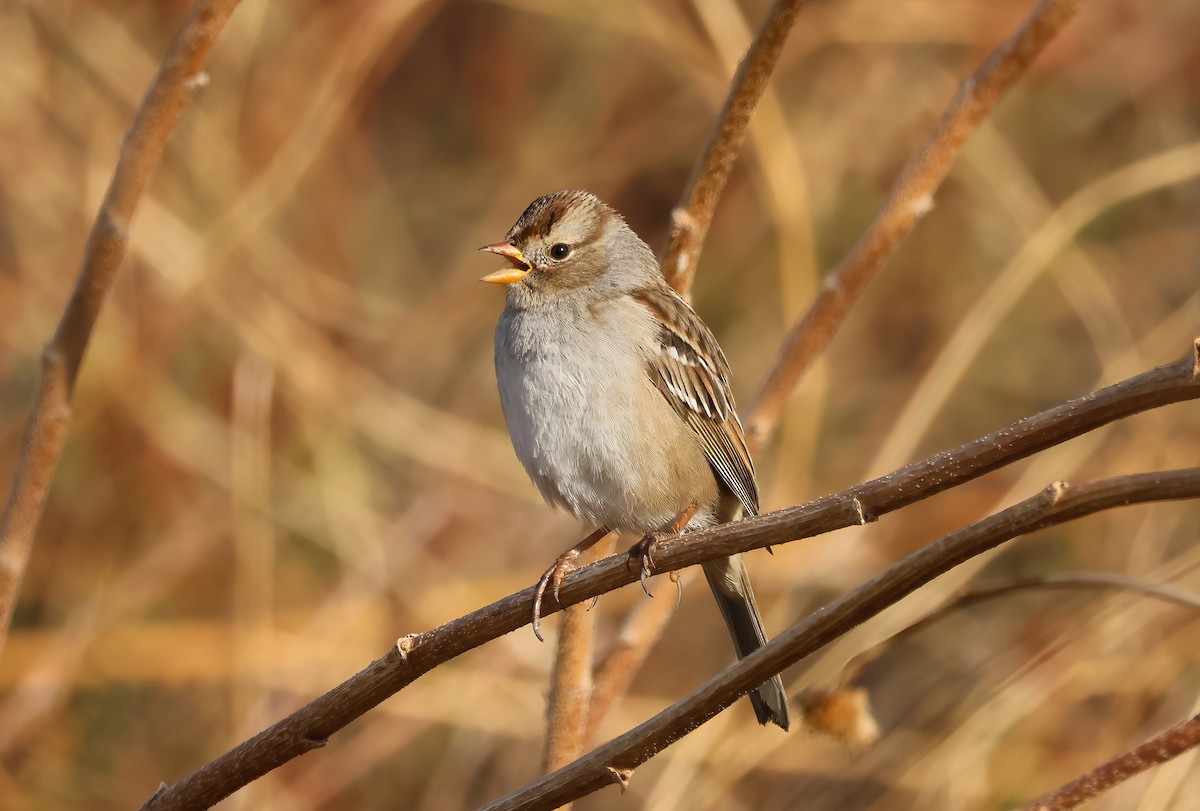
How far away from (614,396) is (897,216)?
73cm

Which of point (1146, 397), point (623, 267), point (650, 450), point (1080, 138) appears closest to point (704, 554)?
point (1146, 397)

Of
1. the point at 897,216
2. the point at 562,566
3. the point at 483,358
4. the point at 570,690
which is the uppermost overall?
the point at 483,358

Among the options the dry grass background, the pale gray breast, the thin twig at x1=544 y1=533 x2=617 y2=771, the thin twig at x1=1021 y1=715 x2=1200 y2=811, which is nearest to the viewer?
the thin twig at x1=1021 y1=715 x2=1200 y2=811

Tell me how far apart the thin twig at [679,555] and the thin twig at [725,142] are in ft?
2.55

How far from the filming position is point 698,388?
3027 mm

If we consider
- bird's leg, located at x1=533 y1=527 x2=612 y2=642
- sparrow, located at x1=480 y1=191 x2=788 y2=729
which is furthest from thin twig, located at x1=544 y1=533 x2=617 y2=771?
sparrow, located at x1=480 y1=191 x2=788 y2=729

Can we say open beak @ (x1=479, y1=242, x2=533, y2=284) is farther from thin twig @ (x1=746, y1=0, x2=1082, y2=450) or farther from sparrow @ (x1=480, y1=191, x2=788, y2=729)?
thin twig @ (x1=746, y1=0, x2=1082, y2=450)

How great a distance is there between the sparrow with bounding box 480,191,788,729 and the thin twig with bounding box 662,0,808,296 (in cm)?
21

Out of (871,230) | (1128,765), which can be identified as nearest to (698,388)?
(871,230)

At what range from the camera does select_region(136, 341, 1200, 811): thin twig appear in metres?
1.20

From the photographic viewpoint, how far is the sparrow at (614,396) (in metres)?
2.76

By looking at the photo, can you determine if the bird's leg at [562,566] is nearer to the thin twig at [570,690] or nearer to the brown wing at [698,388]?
the thin twig at [570,690]

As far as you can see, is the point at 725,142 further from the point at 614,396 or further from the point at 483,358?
the point at 483,358

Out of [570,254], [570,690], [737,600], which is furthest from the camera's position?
[570,254]
